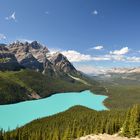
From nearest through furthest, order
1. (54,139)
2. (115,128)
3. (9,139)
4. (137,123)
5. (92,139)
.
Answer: (92,139), (137,123), (115,128), (54,139), (9,139)

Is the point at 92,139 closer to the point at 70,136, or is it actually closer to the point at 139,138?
the point at 139,138

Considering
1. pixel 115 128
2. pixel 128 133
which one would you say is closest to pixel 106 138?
pixel 128 133

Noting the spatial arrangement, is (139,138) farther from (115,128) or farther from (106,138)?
(115,128)

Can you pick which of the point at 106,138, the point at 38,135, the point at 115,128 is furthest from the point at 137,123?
the point at 38,135

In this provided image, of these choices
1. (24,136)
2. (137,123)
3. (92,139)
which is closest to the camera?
(92,139)

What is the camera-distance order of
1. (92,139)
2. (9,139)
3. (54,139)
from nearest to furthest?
(92,139) → (54,139) → (9,139)

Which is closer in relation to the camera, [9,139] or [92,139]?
[92,139]

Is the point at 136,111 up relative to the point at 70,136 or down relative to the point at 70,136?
up

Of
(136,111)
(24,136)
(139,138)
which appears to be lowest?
(24,136)

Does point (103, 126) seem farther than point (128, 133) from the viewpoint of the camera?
Yes
